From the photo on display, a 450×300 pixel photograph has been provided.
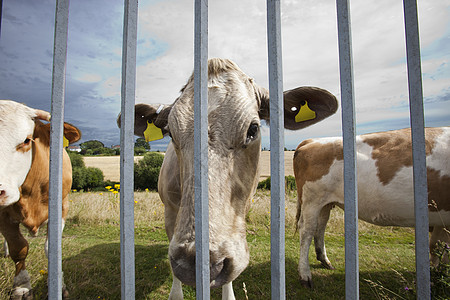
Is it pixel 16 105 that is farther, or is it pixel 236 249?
pixel 16 105

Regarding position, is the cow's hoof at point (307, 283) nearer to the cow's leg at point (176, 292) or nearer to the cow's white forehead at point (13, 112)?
the cow's leg at point (176, 292)

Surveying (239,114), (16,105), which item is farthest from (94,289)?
(239,114)

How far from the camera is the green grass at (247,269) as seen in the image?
2982 mm

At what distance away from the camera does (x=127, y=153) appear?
90 cm

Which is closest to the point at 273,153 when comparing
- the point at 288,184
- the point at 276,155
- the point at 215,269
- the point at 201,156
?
the point at 276,155

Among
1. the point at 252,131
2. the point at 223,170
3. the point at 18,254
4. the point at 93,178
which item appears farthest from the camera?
the point at 93,178

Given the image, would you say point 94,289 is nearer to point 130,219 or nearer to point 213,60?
point 130,219

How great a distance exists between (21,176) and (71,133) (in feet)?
2.94

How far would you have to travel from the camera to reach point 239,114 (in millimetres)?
1615

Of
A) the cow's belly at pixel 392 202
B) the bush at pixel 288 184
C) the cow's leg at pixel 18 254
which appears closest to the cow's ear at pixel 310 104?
the cow's belly at pixel 392 202

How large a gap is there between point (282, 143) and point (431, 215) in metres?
3.31

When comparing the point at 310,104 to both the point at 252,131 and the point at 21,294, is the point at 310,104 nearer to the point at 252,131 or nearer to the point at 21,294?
the point at 252,131

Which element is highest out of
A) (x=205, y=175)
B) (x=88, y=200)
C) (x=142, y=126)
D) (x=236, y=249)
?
(x=142, y=126)

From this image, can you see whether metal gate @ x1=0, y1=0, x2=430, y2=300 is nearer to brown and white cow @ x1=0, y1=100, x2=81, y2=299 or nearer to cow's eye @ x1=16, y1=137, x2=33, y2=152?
brown and white cow @ x1=0, y1=100, x2=81, y2=299
